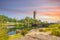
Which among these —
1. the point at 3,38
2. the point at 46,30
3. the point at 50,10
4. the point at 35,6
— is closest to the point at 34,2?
the point at 35,6

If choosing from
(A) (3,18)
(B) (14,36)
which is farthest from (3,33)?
(A) (3,18)

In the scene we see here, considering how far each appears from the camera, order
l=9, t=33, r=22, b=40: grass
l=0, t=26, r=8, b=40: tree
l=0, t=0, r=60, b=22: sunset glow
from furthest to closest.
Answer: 1. l=0, t=0, r=60, b=22: sunset glow
2. l=9, t=33, r=22, b=40: grass
3. l=0, t=26, r=8, b=40: tree

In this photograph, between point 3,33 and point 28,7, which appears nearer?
point 3,33

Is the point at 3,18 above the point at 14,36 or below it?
above

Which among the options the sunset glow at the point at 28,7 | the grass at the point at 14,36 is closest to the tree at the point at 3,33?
the grass at the point at 14,36

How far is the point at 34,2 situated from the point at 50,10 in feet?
2.03

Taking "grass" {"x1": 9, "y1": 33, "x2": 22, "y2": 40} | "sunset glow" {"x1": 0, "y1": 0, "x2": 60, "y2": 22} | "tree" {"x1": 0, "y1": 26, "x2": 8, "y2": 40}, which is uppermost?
"sunset glow" {"x1": 0, "y1": 0, "x2": 60, "y2": 22}

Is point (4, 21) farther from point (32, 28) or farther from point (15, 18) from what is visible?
point (32, 28)

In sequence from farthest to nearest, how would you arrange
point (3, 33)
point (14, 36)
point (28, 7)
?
point (28, 7)
point (14, 36)
point (3, 33)

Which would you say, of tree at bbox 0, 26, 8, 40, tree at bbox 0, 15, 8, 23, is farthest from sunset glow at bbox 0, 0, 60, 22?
tree at bbox 0, 26, 8, 40

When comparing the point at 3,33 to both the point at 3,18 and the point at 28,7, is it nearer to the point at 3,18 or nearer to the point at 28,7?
the point at 3,18

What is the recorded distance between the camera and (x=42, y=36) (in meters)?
5.52

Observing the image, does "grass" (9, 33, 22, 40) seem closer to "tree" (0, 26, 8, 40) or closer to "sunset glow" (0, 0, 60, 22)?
"tree" (0, 26, 8, 40)

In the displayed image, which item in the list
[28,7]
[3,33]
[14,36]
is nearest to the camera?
[3,33]
